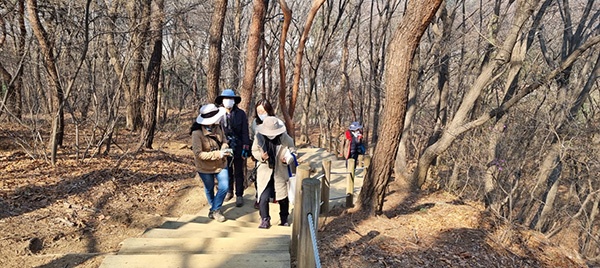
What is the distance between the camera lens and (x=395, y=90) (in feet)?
15.3

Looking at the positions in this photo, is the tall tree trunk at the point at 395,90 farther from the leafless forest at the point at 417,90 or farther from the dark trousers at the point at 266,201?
the dark trousers at the point at 266,201

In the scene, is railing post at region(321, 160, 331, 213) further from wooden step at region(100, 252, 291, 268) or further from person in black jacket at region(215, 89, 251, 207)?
wooden step at region(100, 252, 291, 268)

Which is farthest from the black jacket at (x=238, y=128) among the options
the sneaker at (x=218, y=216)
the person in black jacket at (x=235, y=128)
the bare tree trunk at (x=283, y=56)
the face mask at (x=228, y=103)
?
A: the bare tree trunk at (x=283, y=56)

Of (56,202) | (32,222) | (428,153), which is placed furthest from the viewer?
(428,153)

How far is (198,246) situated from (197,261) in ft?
1.32

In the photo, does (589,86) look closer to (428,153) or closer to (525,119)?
(525,119)

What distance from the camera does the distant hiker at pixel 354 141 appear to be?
9094mm

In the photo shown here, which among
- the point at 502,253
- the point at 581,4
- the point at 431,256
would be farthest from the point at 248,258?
the point at 581,4

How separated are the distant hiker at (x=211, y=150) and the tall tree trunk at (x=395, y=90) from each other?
2079 mm

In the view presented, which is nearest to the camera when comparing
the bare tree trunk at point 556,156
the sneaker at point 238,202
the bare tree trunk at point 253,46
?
the sneaker at point 238,202

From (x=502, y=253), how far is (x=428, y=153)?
299cm

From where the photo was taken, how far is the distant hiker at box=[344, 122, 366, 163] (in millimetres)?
9094

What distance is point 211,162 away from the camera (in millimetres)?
4789

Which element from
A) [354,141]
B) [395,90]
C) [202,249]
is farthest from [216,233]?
[354,141]
